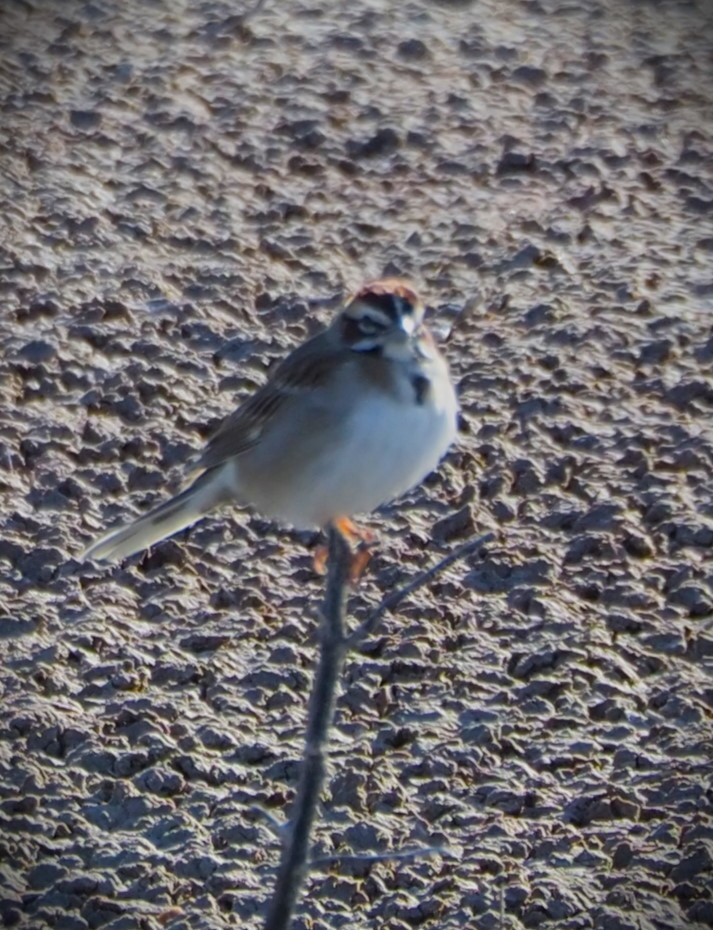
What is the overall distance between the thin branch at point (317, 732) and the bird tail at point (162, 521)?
2.77 feet

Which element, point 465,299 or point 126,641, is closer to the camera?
point 126,641

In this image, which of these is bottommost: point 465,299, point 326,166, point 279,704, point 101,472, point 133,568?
point 279,704

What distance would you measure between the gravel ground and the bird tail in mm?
339

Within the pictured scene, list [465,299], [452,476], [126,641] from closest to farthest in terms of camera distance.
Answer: [126,641], [452,476], [465,299]

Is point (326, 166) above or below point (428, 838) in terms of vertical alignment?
above

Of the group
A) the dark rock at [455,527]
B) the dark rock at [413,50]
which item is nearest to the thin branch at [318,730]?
the dark rock at [455,527]

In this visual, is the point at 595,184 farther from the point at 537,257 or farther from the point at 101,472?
the point at 101,472

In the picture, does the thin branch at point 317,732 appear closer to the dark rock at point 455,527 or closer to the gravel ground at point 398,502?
the gravel ground at point 398,502

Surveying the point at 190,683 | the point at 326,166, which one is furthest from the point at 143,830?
the point at 326,166

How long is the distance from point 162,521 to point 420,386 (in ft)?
2.06

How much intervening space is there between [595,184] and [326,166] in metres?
0.88

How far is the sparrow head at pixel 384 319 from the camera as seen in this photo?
135 inches

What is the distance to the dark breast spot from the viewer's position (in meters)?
3.44

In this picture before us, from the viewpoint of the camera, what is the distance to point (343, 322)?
359 centimetres
